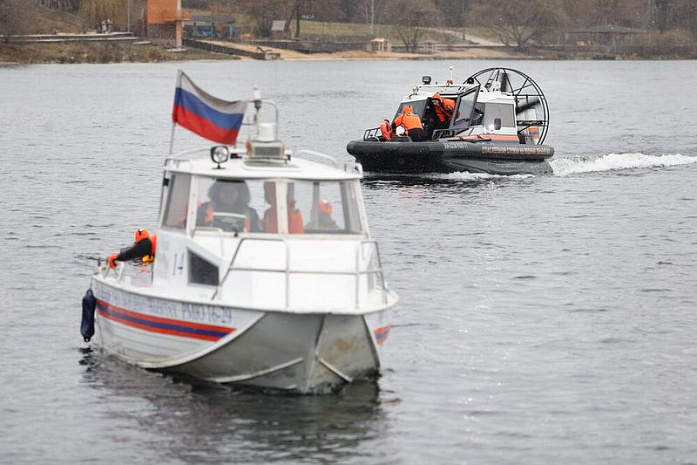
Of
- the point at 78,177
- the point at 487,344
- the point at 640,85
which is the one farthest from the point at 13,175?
the point at 640,85

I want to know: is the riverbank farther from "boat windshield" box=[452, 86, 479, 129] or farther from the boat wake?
"boat windshield" box=[452, 86, 479, 129]

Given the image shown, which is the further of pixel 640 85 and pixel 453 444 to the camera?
pixel 640 85

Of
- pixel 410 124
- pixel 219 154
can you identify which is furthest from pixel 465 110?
pixel 219 154

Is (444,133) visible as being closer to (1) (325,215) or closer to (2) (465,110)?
(2) (465,110)

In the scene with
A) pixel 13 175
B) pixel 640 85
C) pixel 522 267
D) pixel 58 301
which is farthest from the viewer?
pixel 640 85

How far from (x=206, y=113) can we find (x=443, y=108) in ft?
84.1

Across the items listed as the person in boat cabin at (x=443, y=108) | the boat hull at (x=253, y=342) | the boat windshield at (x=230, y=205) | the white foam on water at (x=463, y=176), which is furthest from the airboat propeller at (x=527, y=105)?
the boat hull at (x=253, y=342)

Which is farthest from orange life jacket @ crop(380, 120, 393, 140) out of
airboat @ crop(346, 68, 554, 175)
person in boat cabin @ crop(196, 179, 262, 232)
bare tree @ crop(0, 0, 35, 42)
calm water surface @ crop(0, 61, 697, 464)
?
bare tree @ crop(0, 0, 35, 42)

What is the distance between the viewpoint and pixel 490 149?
41656 mm

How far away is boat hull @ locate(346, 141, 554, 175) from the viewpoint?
40.8 meters

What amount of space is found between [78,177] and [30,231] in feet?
43.6

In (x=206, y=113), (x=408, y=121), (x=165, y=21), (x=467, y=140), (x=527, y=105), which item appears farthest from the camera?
(x=165, y=21)

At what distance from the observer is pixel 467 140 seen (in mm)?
41719

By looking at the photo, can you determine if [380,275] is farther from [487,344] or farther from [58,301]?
[58,301]
